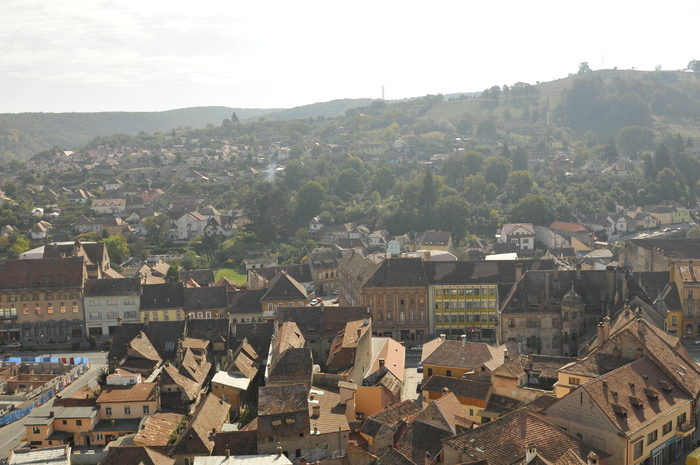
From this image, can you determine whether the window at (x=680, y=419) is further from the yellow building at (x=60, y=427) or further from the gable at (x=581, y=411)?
the yellow building at (x=60, y=427)

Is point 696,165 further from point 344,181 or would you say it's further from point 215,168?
point 215,168

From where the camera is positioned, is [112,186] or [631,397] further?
[112,186]

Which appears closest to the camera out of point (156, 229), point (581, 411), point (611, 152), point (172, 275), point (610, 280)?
point (581, 411)

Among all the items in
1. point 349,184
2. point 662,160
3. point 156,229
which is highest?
point 662,160

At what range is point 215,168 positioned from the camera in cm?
19000

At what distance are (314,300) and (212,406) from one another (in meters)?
41.1

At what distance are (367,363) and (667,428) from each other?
2271 cm

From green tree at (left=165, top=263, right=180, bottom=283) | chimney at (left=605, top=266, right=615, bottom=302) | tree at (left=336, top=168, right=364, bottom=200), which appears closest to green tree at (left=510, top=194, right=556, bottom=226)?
tree at (left=336, top=168, right=364, bottom=200)

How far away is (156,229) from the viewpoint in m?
125

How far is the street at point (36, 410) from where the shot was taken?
49303 millimetres

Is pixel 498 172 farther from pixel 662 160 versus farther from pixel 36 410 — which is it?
pixel 36 410

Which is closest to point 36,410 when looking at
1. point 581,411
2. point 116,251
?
point 581,411

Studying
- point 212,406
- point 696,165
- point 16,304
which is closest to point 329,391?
point 212,406

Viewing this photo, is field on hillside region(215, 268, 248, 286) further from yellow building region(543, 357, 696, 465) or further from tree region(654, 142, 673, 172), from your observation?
tree region(654, 142, 673, 172)
